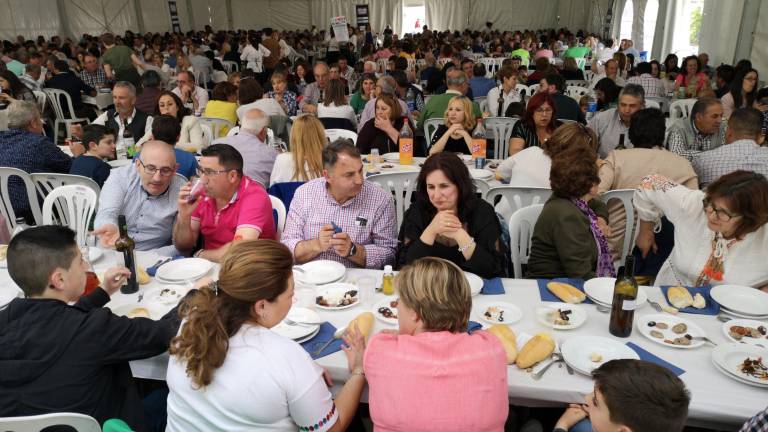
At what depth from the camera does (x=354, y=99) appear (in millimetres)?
7410

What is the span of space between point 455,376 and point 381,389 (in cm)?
22

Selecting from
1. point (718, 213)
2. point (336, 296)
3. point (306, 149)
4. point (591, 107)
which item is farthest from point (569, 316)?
point (591, 107)

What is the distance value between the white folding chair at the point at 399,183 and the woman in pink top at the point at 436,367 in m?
2.19

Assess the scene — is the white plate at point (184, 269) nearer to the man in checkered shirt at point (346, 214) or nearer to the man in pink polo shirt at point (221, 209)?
the man in pink polo shirt at point (221, 209)

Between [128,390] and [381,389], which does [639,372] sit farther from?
[128,390]

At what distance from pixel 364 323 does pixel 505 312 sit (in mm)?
592

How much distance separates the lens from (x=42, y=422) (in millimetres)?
1407

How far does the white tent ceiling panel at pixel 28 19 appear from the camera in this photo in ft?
44.7

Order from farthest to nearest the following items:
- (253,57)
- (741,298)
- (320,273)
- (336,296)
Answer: (253,57) → (320,273) → (336,296) → (741,298)

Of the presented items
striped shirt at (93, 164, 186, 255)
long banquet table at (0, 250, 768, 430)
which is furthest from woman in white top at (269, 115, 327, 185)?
long banquet table at (0, 250, 768, 430)

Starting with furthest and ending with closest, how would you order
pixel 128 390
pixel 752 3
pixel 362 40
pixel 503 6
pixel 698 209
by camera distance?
pixel 503 6 < pixel 362 40 < pixel 752 3 < pixel 698 209 < pixel 128 390

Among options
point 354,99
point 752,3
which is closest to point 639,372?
point 354,99

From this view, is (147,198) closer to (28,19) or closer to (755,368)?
(755,368)

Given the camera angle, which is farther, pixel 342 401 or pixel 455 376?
pixel 342 401
